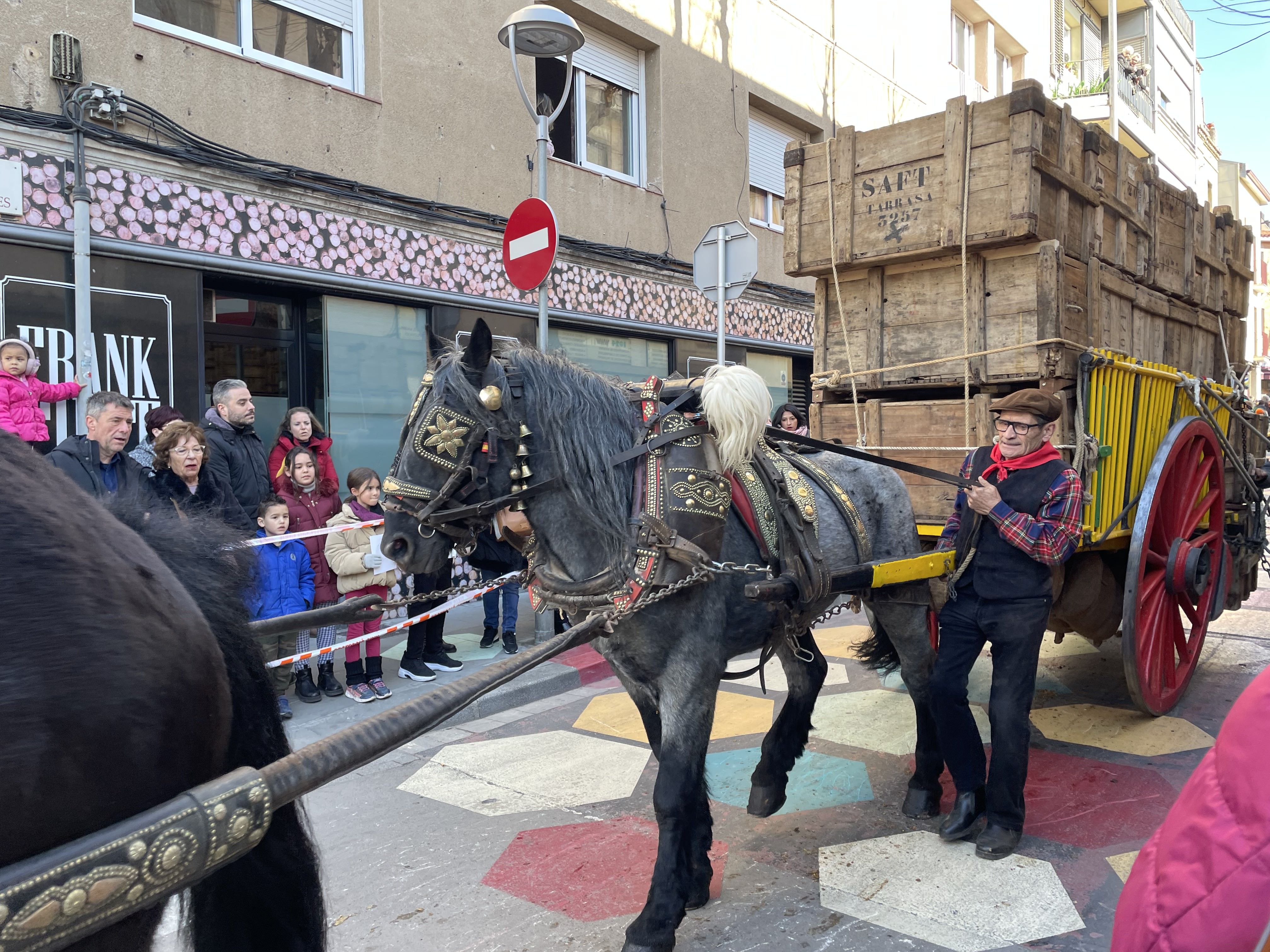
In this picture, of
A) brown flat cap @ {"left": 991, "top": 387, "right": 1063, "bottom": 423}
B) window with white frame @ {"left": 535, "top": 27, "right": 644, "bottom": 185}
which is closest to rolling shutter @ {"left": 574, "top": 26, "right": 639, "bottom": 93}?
window with white frame @ {"left": 535, "top": 27, "right": 644, "bottom": 185}

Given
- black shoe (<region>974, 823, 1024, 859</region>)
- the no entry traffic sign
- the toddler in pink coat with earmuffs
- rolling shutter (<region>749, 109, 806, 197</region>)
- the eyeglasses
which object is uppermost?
rolling shutter (<region>749, 109, 806, 197</region>)

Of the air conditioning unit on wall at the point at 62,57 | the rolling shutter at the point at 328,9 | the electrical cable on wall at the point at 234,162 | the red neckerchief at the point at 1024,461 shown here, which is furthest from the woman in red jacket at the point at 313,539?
the red neckerchief at the point at 1024,461

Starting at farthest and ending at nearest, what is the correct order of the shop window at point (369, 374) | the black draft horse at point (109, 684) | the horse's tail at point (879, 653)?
1. the shop window at point (369, 374)
2. the horse's tail at point (879, 653)
3. the black draft horse at point (109, 684)

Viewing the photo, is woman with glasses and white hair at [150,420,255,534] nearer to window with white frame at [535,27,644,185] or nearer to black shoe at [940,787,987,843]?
black shoe at [940,787,987,843]

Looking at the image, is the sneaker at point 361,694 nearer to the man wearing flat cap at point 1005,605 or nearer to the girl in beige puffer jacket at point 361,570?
the girl in beige puffer jacket at point 361,570

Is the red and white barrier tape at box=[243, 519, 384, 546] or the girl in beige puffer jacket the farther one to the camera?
the girl in beige puffer jacket

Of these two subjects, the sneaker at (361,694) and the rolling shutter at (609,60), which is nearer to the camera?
the sneaker at (361,694)

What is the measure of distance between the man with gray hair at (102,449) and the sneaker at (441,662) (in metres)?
2.25

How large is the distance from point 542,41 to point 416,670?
4.19 m

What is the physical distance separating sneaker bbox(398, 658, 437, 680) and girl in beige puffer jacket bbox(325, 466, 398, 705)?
158 millimetres

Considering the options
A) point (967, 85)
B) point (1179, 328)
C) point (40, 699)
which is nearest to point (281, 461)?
point (40, 699)

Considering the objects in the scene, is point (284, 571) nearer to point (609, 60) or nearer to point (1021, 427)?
point (1021, 427)

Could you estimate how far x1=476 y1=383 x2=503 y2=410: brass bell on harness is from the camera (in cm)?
260

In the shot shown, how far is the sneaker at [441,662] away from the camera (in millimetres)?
5863
